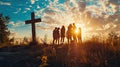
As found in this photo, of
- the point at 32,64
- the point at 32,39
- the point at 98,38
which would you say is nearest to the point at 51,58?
the point at 32,64

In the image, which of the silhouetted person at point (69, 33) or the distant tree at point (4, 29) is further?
the distant tree at point (4, 29)

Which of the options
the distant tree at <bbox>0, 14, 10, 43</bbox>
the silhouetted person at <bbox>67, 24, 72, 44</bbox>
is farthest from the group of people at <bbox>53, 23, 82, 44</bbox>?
the distant tree at <bbox>0, 14, 10, 43</bbox>

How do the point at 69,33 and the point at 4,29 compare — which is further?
the point at 4,29

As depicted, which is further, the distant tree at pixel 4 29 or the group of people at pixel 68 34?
the distant tree at pixel 4 29

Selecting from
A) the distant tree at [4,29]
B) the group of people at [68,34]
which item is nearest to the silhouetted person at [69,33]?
the group of people at [68,34]

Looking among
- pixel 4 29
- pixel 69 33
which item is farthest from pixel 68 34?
pixel 4 29

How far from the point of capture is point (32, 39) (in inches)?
957

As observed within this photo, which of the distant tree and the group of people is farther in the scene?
the distant tree

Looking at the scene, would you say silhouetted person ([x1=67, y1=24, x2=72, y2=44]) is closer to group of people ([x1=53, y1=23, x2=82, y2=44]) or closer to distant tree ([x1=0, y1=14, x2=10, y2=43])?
group of people ([x1=53, y1=23, x2=82, y2=44])

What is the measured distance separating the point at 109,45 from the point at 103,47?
494 millimetres

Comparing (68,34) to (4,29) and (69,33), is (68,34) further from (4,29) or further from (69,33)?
(4,29)

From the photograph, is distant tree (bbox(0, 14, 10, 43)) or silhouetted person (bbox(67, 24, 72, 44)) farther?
distant tree (bbox(0, 14, 10, 43))

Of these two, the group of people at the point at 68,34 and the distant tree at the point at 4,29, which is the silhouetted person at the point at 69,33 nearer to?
the group of people at the point at 68,34

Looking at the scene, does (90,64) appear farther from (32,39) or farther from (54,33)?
(32,39)
